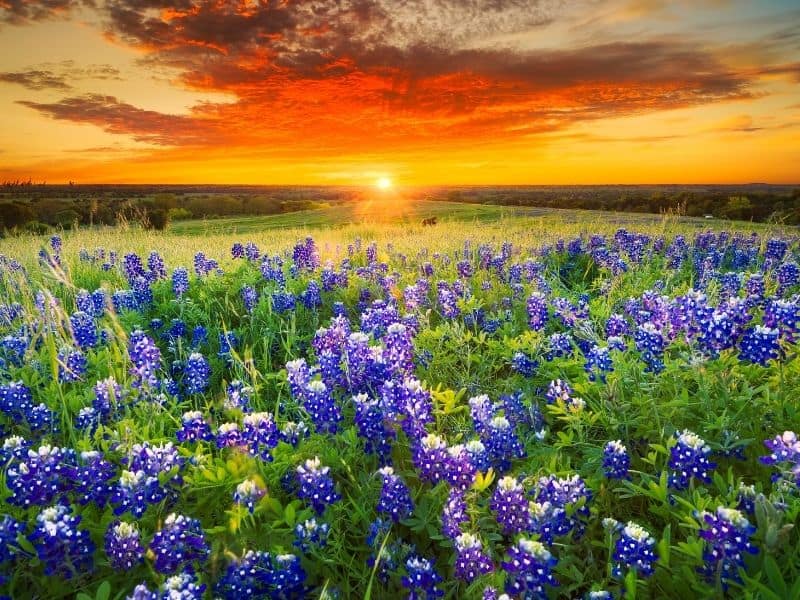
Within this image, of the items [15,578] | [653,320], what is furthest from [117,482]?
[653,320]

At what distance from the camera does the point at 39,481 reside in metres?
2.54

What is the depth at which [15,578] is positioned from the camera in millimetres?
2352

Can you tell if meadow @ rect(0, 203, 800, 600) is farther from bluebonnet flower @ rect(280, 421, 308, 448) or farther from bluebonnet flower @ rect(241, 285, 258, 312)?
bluebonnet flower @ rect(241, 285, 258, 312)

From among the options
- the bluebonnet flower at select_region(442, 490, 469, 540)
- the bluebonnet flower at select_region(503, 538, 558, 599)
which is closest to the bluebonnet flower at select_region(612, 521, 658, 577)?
the bluebonnet flower at select_region(503, 538, 558, 599)

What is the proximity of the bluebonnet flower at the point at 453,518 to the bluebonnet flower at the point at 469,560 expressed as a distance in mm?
164

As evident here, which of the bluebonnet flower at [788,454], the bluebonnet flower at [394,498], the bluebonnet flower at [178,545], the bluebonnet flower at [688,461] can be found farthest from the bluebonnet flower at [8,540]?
the bluebonnet flower at [788,454]

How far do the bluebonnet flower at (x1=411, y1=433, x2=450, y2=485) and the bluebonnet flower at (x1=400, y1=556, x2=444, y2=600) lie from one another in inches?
16.0

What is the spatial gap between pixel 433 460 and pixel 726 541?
1203mm

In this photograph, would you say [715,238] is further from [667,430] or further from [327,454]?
[327,454]

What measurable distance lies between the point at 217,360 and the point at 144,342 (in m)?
1.07

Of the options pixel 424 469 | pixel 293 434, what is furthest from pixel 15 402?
pixel 424 469

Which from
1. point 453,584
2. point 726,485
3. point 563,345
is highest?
point 563,345

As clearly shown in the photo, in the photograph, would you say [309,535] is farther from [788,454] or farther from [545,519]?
[788,454]

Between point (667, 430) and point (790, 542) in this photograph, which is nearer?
point (790, 542)
